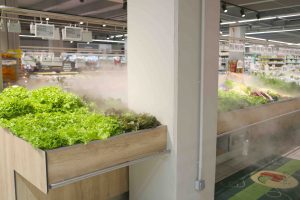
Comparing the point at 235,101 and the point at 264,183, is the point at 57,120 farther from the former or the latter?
the point at 264,183

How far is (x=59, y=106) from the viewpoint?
2.97 metres

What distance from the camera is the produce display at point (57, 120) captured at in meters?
2.09

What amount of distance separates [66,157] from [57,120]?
540 millimetres

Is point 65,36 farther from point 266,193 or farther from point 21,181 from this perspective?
point 266,193

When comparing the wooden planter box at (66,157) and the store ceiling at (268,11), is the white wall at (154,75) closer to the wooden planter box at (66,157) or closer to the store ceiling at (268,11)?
the wooden planter box at (66,157)

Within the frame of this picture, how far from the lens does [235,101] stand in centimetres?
438

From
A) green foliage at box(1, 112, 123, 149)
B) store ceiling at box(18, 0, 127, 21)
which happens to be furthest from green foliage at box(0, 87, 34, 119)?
store ceiling at box(18, 0, 127, 21)

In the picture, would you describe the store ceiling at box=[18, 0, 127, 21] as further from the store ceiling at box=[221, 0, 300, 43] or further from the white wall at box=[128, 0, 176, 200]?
the white wall at box=[128, 0, 176, 200]

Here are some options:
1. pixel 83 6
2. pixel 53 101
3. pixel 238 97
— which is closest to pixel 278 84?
pixel 238 97

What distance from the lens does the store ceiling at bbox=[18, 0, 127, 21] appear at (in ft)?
31.8

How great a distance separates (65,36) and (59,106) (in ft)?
5.25

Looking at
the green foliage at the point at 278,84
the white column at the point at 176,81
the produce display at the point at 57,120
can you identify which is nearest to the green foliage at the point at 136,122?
the produce display at the point at 57,120

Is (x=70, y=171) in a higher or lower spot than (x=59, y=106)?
lower

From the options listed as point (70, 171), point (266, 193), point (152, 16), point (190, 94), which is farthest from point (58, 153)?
point (266, 193)
